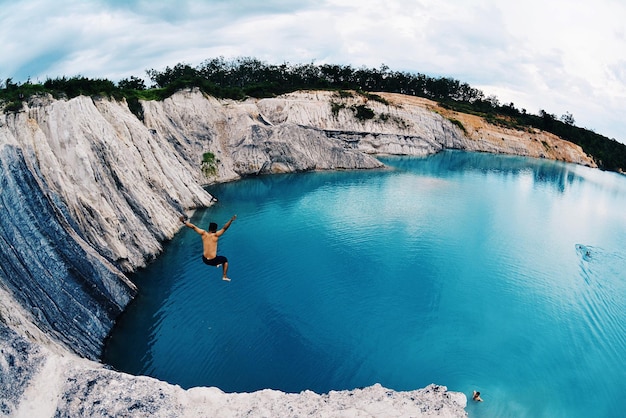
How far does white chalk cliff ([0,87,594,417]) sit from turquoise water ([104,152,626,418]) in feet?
7.38

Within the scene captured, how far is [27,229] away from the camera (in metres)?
15.6

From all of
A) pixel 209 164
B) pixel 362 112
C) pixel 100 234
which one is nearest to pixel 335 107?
pixel 362 112

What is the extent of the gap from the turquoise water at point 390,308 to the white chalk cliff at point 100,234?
7.38ft

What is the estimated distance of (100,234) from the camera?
66.5 feet

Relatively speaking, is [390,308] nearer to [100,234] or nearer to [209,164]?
[100,234]

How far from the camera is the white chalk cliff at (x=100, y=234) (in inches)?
390

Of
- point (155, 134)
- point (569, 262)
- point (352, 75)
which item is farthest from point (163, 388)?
point (352, 75)

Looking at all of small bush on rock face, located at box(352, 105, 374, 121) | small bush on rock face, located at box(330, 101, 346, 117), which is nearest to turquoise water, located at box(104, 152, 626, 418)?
small bush on rock face, located at box(330, 101, 346, 117)

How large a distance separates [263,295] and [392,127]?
5978 cm

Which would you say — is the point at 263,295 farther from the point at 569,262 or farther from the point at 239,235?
the point at 569,262

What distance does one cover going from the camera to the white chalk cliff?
9898 mm

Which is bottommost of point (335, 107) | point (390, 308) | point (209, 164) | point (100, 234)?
point (390, 308)

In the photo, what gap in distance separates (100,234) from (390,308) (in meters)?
14.9

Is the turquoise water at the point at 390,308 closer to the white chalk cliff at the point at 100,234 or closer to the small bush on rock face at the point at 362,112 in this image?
the white chalk cliff at the point at 100,234
